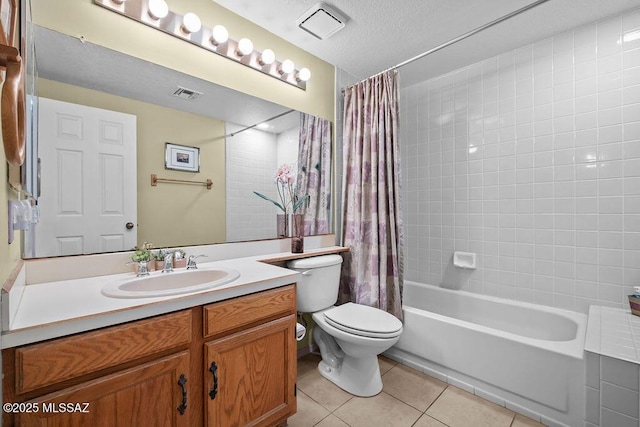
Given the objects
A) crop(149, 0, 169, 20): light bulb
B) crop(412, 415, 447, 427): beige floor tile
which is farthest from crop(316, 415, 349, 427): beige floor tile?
crop(149, 0, 169, 20): light bulb

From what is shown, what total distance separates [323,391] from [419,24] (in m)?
Answer: 2.40

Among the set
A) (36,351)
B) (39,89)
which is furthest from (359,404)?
(39,89)

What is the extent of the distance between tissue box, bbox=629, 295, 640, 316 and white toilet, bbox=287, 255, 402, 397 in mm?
1316

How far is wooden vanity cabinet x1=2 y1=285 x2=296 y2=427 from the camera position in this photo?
771 mm

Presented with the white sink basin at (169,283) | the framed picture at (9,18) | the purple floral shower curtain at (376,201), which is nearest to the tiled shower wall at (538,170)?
the purple floral shower curtain at (376,201)

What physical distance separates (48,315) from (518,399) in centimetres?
214

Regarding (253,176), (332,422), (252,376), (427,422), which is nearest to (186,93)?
(253,176)

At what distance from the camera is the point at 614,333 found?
4.62ft

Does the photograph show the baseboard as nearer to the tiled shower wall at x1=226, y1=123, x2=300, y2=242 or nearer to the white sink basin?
the tiled shower wall at x1=226, y1=123, x2=300, y2=242

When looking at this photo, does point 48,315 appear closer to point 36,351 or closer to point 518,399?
point 36,351

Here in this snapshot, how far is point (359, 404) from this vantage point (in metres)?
1.64

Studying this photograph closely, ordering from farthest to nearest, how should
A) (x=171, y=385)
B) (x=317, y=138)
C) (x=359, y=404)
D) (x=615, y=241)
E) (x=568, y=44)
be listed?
(x=317, y=138), (x=568, y=44), (x=615, y=241), (x=359, y=404), (x=171, y=385)

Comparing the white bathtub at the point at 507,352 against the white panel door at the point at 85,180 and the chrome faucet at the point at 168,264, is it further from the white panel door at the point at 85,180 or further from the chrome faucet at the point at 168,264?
the white panel door at the point at 85,180

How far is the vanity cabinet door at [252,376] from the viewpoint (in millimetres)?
1108
